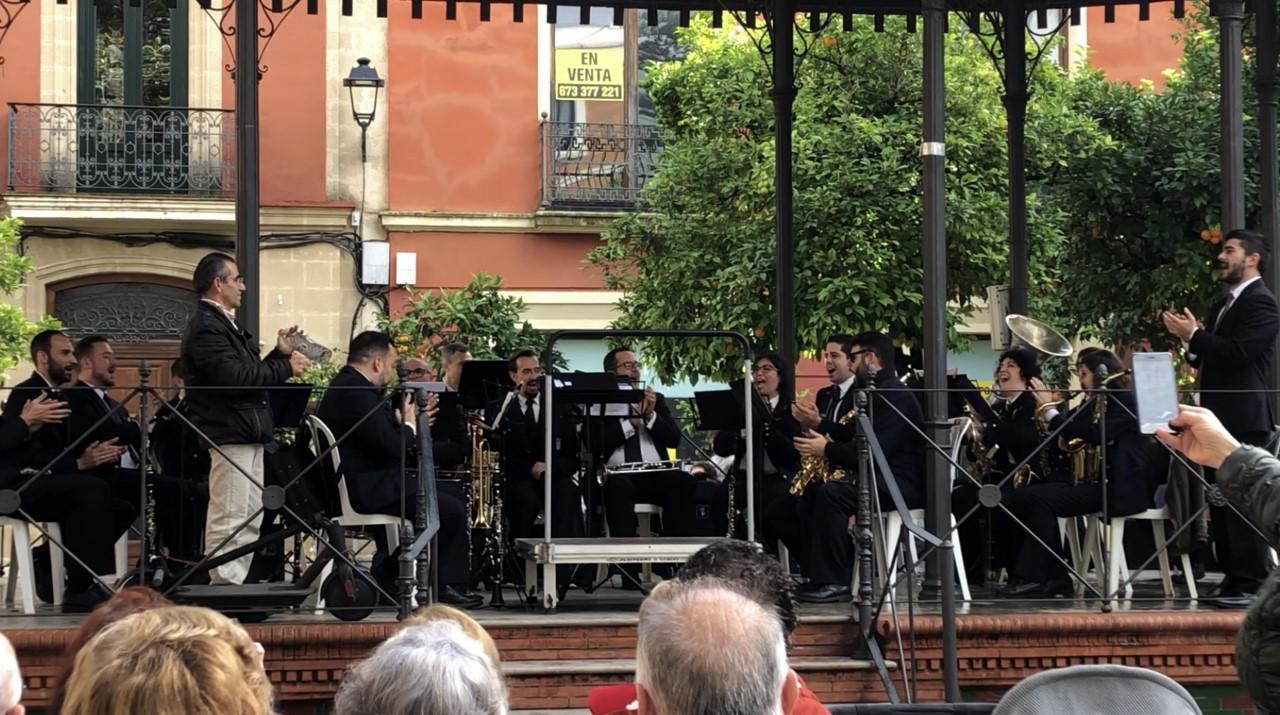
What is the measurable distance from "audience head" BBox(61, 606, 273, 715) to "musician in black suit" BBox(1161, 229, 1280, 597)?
21.2 feet

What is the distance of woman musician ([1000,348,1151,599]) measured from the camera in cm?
905

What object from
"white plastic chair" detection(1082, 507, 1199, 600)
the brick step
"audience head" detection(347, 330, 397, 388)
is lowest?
the brick step

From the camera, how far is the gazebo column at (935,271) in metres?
8.67

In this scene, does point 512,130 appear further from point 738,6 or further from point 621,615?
point 621,615

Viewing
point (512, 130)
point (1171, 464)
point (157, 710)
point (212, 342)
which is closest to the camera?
point (157, 710)

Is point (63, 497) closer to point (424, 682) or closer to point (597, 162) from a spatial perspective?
point (424, 682)

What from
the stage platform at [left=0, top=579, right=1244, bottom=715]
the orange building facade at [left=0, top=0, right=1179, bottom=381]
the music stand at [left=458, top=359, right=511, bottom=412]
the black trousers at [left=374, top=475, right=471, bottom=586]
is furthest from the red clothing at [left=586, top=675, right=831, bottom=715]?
the orange building facade at [left=0, top=0, right=1179, bottom=381]

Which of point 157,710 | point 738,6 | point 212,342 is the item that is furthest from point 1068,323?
point 157,710

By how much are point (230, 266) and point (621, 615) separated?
2540 mm

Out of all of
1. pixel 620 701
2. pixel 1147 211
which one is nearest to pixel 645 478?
pixel 620 701

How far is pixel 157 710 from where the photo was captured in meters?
3.04

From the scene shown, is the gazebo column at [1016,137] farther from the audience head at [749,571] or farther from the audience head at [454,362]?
the audience head at [749,571]

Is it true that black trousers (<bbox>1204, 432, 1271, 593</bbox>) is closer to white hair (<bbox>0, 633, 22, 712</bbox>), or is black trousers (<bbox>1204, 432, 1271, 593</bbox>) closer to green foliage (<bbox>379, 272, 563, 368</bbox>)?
white hair (<bbox>0, 633, 22, 712</bbox>)

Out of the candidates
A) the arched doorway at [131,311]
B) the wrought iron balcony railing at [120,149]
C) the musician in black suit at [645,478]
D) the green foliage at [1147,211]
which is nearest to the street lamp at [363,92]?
the wrought iron balcony railing at [120,149]
